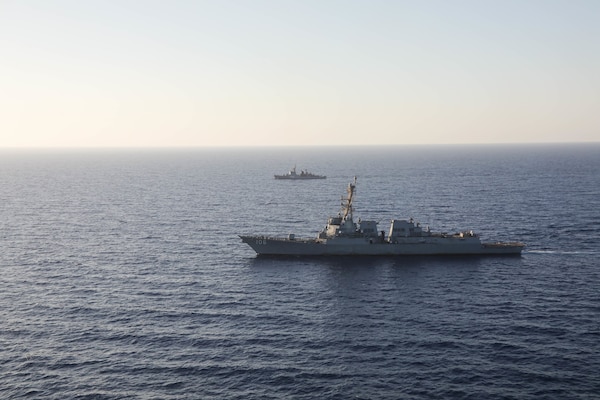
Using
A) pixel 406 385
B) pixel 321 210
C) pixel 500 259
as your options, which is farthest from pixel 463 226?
pixel 406 385

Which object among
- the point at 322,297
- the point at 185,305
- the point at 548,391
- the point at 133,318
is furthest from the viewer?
the point at 322,297

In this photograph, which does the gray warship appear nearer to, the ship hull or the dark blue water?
the ship hull

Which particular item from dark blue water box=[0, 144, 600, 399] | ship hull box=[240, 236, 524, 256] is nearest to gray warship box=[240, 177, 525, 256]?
ship hull box=[240, 236, 524, 256]

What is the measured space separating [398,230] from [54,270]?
63.5m

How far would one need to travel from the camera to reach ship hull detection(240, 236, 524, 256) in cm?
10419

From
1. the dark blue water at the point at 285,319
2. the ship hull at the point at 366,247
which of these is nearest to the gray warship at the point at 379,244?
the ship hull at the point at 366,247

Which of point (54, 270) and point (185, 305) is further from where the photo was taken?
point (54, 270)

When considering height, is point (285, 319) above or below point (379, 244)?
below

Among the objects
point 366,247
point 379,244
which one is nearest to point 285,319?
point 366,247

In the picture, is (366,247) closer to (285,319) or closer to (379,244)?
(379,244)

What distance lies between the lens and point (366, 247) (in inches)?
4146

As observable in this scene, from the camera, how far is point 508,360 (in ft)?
186

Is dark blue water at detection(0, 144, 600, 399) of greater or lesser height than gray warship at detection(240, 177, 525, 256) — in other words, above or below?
below

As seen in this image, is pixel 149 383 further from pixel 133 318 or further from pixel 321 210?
pixel 321 210
